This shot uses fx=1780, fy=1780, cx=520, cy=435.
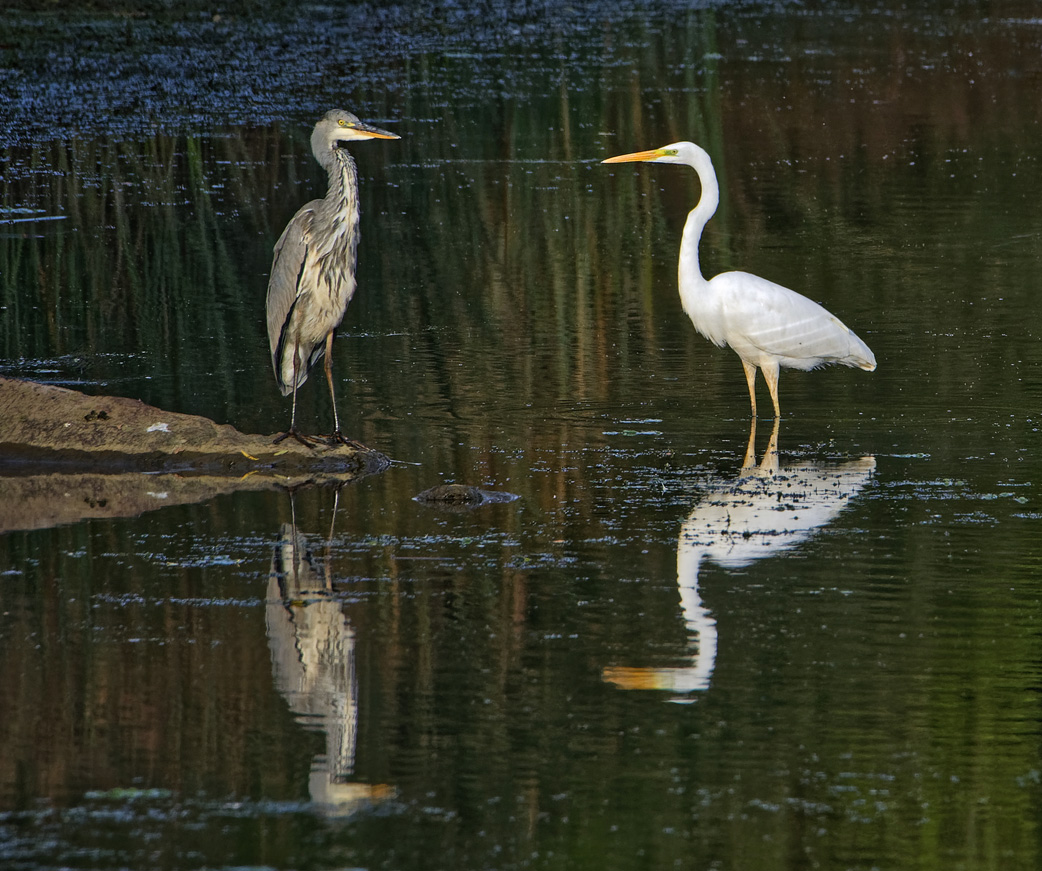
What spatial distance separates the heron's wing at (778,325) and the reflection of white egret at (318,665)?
11.1ft

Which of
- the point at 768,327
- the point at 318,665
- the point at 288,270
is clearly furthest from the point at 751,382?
the point at 318,665

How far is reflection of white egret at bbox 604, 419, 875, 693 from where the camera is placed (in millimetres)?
5980

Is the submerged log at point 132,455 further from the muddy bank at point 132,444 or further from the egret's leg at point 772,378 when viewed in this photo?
the egret's leg at point 772,378

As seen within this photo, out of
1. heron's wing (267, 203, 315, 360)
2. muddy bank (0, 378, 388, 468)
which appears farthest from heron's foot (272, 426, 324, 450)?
heron's wing (267, 203, 315, 360)

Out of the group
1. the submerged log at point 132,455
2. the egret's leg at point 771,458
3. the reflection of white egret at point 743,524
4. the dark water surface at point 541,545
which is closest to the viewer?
the dark water surface at point 541,545

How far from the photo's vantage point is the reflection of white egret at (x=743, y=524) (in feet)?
19.6

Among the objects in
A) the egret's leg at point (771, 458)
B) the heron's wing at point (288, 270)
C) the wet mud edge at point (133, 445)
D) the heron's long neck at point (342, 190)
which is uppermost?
the heron's long neck at point (342, 190)

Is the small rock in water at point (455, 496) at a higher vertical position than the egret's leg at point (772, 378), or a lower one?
lower

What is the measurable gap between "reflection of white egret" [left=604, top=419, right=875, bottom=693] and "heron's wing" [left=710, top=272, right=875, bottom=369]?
0.82 metres

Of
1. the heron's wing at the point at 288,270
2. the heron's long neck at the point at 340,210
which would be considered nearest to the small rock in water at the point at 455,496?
the heron's wing at the point at 288,270

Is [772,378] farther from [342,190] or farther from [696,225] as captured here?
[342,190]

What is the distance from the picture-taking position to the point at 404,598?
22.0 ft

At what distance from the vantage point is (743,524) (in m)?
7.73

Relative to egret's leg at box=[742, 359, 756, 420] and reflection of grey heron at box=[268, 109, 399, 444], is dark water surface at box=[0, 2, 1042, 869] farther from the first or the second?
reflection of grey heron at box=[268, 109, 399, 444]
